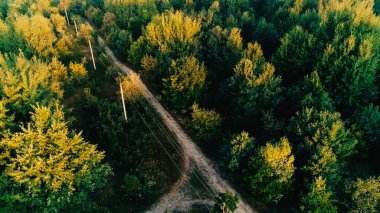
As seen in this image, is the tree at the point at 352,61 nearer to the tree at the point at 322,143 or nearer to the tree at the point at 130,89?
the tree at the point at 322,143

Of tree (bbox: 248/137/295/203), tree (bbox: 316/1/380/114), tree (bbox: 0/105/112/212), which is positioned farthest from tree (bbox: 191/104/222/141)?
tree (bbox: 316/1/380/114)

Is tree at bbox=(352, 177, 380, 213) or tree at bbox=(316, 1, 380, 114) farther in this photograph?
tree at bbox=(316, 1, 380, 114)

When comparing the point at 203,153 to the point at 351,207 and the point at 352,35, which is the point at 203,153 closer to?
the point at 351,207

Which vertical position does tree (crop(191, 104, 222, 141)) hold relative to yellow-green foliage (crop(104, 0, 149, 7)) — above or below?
below

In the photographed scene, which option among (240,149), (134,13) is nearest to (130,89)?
(240,149)

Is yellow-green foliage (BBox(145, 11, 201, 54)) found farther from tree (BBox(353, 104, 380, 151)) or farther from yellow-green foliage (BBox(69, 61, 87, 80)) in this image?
tree (BBox(353, 104, 380, 151))

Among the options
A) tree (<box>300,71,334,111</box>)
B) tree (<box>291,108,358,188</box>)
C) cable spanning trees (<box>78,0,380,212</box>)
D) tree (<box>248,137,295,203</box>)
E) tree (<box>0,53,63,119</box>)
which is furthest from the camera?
tree (<box>300,71,334,111</box>)

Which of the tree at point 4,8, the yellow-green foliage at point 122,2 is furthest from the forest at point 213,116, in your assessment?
the tree at point 4,8
